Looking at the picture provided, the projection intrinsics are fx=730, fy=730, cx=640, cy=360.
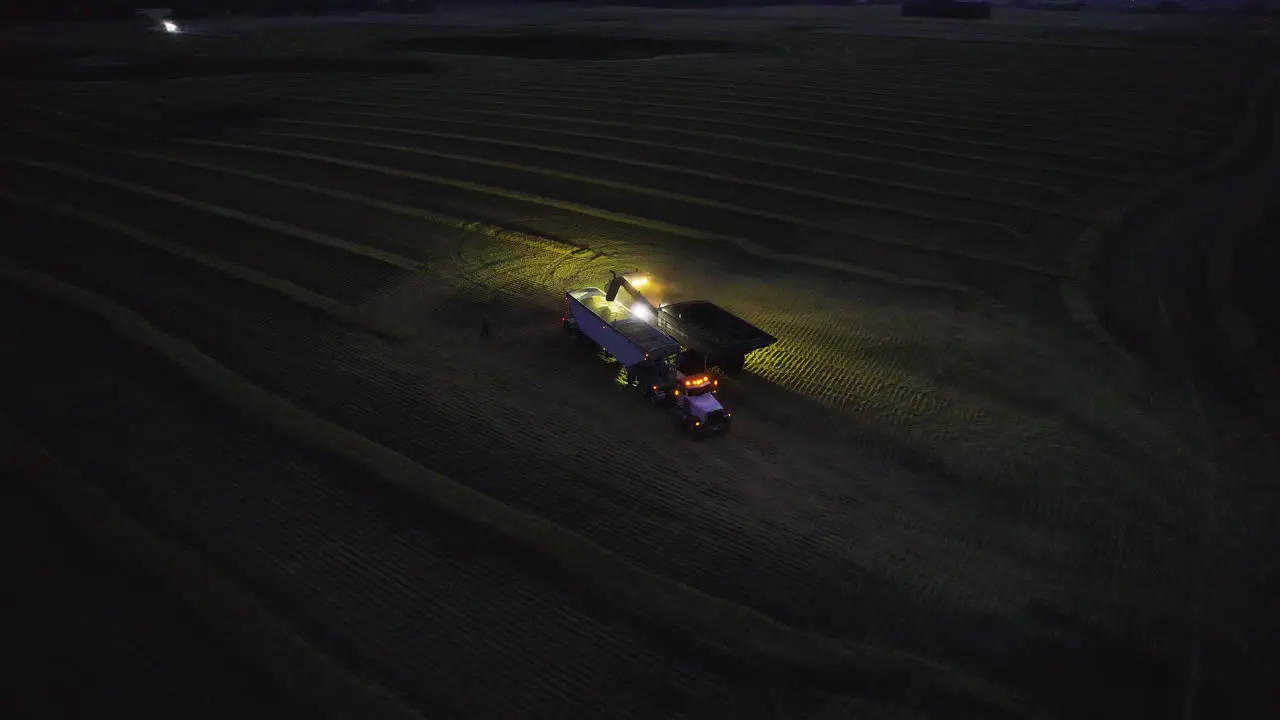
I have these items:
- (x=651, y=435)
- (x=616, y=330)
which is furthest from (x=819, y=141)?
(x=651, y=435)

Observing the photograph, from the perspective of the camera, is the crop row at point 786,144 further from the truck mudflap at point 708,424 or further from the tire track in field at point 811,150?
the truck mudflap at point 708,424

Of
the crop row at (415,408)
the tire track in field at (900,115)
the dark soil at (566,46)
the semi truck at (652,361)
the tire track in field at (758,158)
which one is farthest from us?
the dark soil at (566,46)

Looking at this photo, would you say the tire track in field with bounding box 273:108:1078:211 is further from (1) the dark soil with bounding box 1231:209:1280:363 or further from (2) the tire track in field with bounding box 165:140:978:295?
(2) the tire track in field with bounding box 165:140:978:295

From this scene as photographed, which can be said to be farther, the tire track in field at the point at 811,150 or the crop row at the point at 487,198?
the tire track in field at the point at 811,150

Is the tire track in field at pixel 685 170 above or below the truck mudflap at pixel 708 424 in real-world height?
above

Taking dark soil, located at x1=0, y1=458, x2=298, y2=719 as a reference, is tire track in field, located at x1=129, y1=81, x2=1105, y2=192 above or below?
above

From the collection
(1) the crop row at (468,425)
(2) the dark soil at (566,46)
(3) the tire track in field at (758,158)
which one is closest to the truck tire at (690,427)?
(1) the crop row at (468,425)

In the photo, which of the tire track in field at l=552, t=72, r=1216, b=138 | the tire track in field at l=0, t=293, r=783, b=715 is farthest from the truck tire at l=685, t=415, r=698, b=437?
the tire track in field at l=552, t=72, r=1216, b=138
